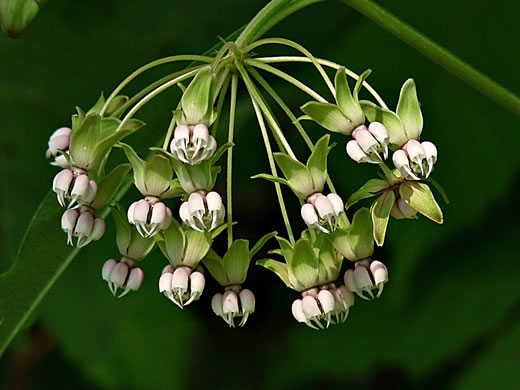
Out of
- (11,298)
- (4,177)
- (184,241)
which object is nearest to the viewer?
(184,241)

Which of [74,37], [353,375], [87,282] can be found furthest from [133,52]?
[353,375]

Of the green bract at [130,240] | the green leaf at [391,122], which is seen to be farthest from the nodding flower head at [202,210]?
the green leaf at [391,122]

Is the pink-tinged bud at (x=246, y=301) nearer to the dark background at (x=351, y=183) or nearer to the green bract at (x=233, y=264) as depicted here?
the green bract at (x=233, y=264)

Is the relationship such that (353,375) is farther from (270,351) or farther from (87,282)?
(87,282)

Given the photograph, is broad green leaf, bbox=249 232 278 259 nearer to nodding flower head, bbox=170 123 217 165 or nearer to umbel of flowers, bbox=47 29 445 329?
umbel of flowers, bbox=47 29 445 329

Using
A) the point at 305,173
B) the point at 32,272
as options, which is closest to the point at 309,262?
the point at 305,173
